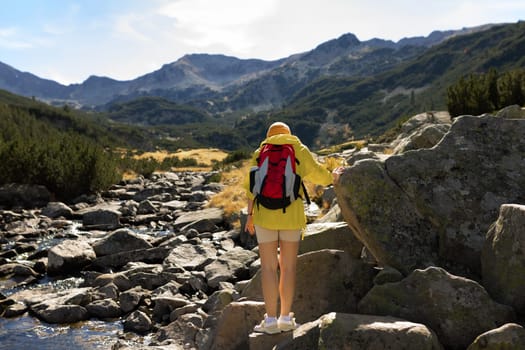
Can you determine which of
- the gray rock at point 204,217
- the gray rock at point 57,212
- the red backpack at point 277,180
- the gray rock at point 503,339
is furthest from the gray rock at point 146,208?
the gray rock at point 503,339

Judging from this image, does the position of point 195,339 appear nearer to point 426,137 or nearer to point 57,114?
point 426,137

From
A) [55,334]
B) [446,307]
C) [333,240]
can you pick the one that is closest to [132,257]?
[55,334]

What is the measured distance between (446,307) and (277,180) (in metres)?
2.55

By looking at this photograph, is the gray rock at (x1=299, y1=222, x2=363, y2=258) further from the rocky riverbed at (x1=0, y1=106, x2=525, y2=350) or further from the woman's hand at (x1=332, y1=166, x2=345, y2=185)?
the woman's hand at (x1=332, y1=166, x2=345, y2=185)

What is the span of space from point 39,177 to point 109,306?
21.4 meters

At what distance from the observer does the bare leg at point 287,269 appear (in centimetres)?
587

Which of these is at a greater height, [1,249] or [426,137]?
[426,137]

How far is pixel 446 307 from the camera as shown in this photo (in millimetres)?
5445

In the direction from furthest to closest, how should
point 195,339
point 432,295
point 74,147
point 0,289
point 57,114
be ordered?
point 57,114 → point 74,147 → point 0,289 → point 195,339 → point 432,295

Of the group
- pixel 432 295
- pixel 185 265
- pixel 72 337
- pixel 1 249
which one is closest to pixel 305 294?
pixel 432 295

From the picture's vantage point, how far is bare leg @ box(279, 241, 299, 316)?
5871 mm

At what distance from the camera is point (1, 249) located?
1622cm

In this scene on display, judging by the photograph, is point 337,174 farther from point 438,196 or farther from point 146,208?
point 146,208

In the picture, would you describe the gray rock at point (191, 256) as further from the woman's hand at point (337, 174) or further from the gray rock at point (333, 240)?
the woman's hand at point (337, 174)
